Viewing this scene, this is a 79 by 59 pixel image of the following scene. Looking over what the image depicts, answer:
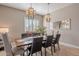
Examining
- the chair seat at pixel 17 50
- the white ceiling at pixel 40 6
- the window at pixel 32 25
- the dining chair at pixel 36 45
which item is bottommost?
the chair seat at pixel 17 50

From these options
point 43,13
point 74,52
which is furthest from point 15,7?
point 74,52

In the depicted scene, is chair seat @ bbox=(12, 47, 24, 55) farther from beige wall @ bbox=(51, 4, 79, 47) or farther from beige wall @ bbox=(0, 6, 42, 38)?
beige wall @ bbox=(51, 4, 79, 47)

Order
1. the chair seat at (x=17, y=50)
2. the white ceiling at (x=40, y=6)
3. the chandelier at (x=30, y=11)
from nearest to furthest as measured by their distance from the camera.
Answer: the white ceiling at (x=40, y=6)
the chandelier at (x=30, y=11)
the chair seat at (x=17, y=50)

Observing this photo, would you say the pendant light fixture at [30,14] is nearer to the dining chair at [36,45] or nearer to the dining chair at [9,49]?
the dining chair at [36,45]

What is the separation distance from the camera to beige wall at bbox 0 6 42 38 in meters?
2.44

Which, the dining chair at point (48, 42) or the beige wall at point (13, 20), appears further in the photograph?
the dining chair at point (48, 42)

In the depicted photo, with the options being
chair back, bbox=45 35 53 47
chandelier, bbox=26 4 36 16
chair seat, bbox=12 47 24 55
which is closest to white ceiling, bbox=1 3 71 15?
chandelier, bbox=26 4 36 16

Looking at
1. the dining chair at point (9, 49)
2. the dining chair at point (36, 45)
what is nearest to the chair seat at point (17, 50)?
the dining chair at point (9, 49)

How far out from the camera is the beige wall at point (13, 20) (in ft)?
8.01

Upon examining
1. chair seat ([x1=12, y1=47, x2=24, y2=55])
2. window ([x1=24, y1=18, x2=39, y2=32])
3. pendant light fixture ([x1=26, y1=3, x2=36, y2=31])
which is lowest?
chair seat ([x1=12, y1=47, x2=24, y2=55])

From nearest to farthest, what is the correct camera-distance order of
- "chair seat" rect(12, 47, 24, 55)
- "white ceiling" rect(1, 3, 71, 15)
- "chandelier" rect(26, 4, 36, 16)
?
"white ceiling" rect(1, 3, 71, 15), "chandelier" rect(26, 4, 36, 16), "chair seat" rect(12, 47, 24, 55)

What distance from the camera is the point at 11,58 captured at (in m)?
2.23

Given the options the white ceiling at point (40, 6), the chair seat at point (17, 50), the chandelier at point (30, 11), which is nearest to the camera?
the white ceiling at point (40, 6)

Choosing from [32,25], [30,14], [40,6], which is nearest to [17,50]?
[32,25]
